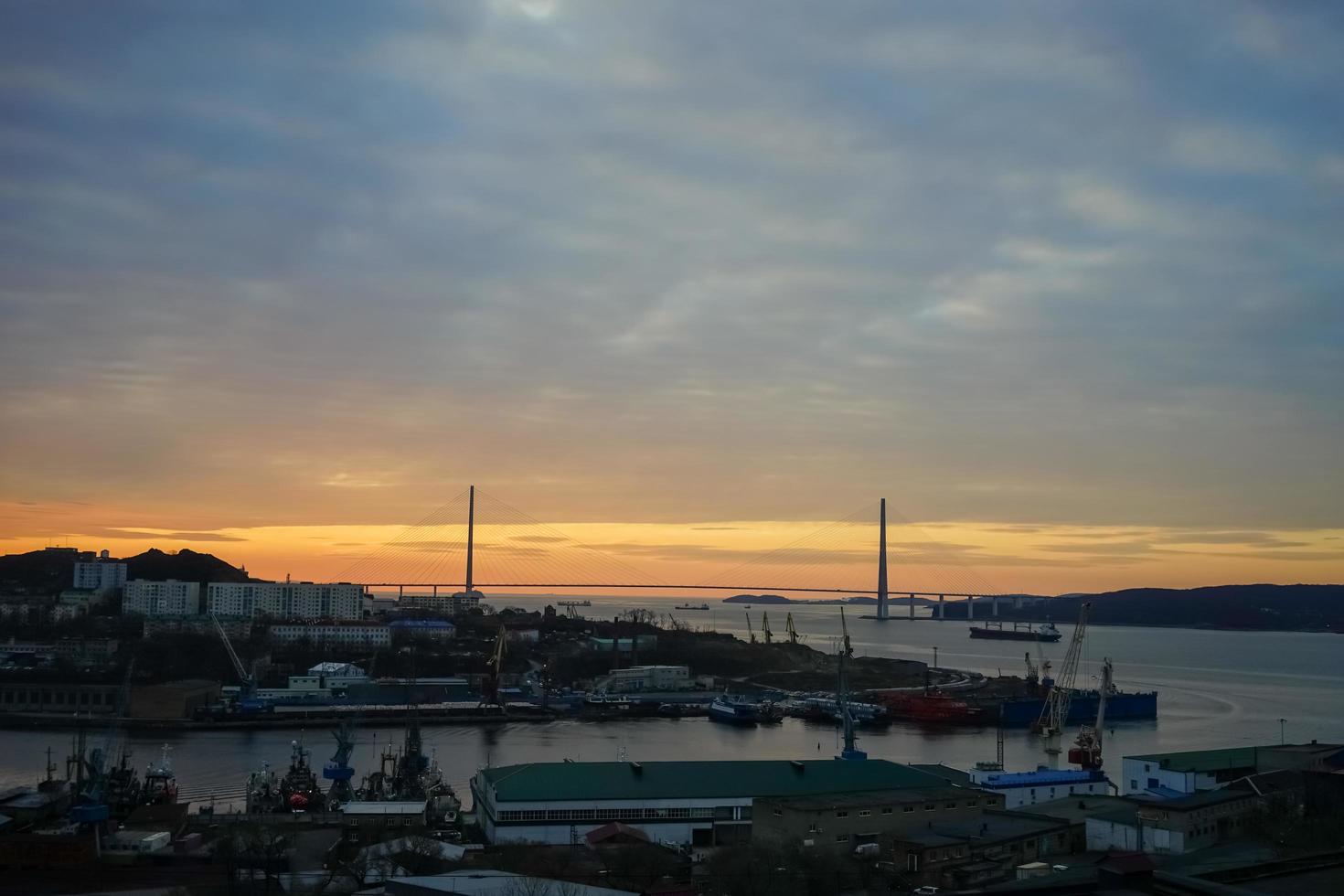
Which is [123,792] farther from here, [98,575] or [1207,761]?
[98,575]

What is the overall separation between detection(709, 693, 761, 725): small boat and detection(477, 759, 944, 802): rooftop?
977 centimetres

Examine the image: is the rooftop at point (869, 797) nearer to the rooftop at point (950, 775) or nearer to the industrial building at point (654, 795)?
the industrial building at point (654, 795)

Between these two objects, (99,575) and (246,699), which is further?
(99,575)

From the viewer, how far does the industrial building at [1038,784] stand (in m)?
9.21

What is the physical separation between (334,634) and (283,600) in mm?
7332

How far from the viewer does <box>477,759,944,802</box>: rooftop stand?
324 inches

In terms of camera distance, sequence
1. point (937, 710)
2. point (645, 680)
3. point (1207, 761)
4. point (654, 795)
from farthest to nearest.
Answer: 1. point (645, 680)
2. point (937, 710)
3. point (1207, 761)
4. point (654, 795)

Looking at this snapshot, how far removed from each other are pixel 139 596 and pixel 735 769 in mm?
29014

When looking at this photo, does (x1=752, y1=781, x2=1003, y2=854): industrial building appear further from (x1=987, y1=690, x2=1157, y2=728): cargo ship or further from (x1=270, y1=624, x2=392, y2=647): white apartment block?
(x1=270, y1=624, x2=392, y2=647): white apartment block

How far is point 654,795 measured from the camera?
326 inches

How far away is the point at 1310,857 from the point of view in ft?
12.7

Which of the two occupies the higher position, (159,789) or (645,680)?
(159,789)

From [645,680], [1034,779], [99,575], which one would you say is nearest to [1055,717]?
[1034,779]

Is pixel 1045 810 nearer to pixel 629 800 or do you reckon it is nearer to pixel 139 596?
pixel 629 800
